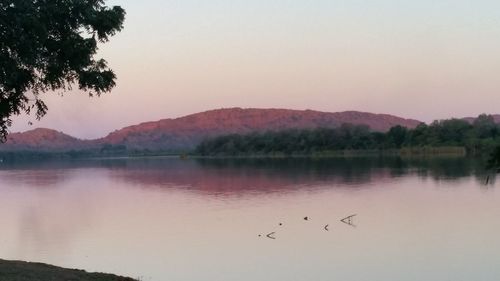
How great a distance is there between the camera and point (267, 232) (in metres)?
31.2

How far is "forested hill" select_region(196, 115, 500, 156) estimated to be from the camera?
141000 mm

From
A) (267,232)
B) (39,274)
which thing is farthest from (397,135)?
(39,274)

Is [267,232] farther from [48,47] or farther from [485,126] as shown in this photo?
[485,126]

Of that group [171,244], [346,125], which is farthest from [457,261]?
[346,125]

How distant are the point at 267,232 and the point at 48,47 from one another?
20.6 metres

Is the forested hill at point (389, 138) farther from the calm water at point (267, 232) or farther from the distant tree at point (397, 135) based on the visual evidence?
the calm water at point (267, 232)

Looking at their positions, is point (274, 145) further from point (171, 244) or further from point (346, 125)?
point (171, 244)

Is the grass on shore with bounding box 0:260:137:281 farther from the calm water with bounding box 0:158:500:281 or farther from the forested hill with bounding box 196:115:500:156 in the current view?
the forested hill with bounding box 196:115:500:156

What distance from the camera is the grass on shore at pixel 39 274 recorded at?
13.1 meters

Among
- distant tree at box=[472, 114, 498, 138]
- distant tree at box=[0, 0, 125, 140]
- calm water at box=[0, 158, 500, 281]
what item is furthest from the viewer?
distant tree at box=[472, 114, 498, 138]

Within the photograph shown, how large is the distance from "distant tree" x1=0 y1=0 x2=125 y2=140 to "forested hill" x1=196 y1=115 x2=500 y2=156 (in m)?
119

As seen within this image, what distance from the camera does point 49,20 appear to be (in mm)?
12273

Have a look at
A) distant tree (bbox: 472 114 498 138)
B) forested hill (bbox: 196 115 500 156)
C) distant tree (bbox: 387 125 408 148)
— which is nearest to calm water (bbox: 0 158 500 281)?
forested hill (bbox: 196 115 500 156)

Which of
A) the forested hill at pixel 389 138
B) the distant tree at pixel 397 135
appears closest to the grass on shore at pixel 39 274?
the forested hill at pixel 389 138
